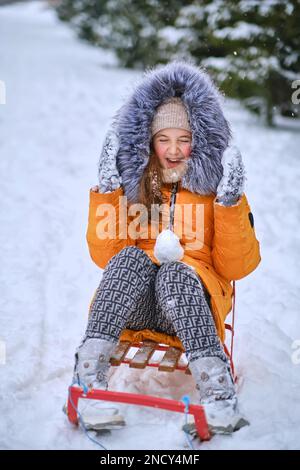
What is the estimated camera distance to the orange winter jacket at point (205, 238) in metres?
2.53

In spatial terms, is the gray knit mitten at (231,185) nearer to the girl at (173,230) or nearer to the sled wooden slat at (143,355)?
the girl at (173,230)

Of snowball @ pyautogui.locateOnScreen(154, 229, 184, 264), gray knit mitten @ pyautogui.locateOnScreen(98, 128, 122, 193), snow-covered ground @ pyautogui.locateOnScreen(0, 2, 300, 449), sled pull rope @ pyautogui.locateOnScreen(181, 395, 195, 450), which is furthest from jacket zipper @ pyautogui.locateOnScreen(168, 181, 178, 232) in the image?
sled pull rope @ pyautogui.locateOnScreen(181, 395, 195, 450)

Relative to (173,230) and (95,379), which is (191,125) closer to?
(173,230)

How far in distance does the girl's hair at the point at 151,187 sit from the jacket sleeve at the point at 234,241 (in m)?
0.38

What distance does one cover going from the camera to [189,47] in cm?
918

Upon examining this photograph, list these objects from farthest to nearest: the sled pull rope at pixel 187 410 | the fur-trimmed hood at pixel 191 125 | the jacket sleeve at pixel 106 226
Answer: the fur-trimmed hood at pixel 191 125
the jacket sleeve at pixel 106 226
the sled pull rope at pixel 187 410

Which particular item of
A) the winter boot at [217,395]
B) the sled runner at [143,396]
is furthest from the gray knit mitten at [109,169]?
the winter boot at [217,395]

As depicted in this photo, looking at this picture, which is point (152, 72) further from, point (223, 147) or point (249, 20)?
point (249, 20)

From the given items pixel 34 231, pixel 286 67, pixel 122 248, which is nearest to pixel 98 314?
pixel 122 248

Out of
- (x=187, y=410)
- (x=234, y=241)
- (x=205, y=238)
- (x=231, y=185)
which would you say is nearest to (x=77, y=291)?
(x=205, y=238)

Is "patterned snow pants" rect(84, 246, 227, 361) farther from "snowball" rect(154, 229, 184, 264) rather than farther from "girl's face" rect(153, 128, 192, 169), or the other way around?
"girl's face" rect(153, 128, 192, 169)

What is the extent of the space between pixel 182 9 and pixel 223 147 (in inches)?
278

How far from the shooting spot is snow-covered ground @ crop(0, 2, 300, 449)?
235 cm

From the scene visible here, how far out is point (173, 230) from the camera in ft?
9.03
